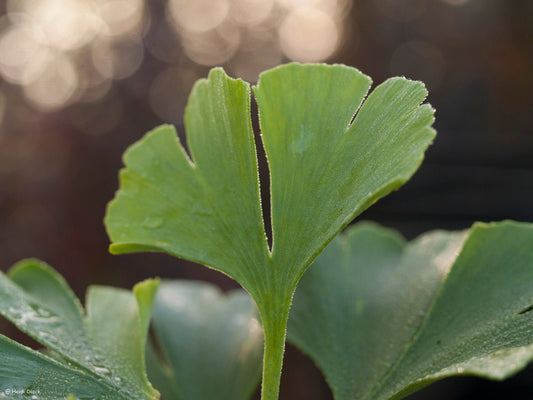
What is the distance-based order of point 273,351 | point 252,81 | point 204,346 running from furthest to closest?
1. point 252,81
2. point 204,346
3. point 273,351

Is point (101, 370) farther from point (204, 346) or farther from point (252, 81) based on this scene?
point (252, 81)

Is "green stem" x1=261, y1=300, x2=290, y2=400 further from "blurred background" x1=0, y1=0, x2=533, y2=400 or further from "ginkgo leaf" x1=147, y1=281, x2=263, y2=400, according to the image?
"blurred background" x1=0, y1=0, x2=533, y2=400

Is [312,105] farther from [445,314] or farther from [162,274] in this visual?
[162,274]

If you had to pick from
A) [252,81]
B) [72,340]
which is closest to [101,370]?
[72,340]

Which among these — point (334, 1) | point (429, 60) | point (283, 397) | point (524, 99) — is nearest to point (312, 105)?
point (283, 397)

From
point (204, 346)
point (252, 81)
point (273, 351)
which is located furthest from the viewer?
point (252, 81)

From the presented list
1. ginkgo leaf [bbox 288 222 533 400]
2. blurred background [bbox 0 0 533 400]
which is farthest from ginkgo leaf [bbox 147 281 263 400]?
blurred background [bbox 0 0 533 400]
